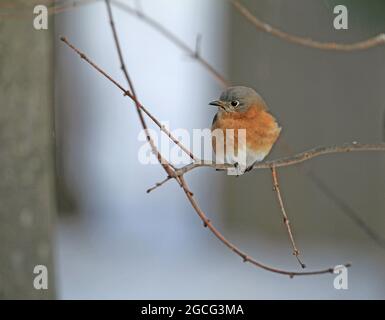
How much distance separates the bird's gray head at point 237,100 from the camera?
1.25m

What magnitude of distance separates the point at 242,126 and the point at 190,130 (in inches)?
7.6

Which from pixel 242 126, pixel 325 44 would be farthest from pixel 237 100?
pixel 325 44

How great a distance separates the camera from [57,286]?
6.42 feet

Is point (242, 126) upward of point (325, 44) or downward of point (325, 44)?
downward

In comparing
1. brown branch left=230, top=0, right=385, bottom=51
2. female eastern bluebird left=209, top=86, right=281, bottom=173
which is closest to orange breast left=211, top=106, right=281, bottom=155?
female eastern bluebird left=209, top=86, right=281, bottom=173

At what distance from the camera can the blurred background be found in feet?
5.56

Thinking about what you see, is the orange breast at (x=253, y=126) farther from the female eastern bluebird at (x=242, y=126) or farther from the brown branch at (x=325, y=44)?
the brown branch at (x=325, y=44)

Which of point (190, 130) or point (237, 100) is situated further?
point (190, 130)

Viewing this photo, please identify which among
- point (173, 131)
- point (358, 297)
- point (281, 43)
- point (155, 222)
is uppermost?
point (281, 43)

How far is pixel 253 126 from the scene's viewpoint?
131 centimetres

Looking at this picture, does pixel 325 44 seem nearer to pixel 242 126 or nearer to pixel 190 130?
pixel 242 126

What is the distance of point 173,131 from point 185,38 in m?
0.45
